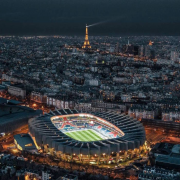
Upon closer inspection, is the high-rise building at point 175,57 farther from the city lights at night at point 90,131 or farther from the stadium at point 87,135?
the stadium at point 87,135

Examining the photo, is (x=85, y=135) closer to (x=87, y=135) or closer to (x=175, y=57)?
(x=87, y=135)

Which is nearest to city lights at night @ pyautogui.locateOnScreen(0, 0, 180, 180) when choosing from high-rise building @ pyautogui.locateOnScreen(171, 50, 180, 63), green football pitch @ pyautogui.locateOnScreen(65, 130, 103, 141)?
green football pitch @ pyautogui.locateOnScreen(65, 130, 103, 141)

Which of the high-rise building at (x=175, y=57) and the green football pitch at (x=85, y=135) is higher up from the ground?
the high-rise building at (x=175, y=57)

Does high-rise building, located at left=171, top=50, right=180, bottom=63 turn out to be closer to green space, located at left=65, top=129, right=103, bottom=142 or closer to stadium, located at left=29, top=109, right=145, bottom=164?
stadium, located at left=29, top=109, right=145, bottom=164

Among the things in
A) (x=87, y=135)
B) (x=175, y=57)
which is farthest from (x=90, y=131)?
(x=175, y=57)

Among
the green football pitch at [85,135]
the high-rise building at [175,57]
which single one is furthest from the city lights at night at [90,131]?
the high-rise building at [175,57]

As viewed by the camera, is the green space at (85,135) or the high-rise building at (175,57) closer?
the green space at (85,135)

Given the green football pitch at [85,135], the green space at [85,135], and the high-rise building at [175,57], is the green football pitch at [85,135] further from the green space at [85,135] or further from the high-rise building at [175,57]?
the high-rise building at [175,57]
